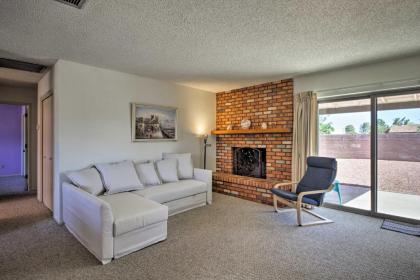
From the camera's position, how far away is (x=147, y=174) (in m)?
3.77

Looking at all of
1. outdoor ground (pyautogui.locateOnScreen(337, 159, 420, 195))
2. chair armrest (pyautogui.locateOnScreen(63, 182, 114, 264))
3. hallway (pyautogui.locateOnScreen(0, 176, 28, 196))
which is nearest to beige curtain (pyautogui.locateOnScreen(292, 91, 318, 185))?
outdoor ground (pyautogui.locateOnScreen(337, 159, 420, 195))

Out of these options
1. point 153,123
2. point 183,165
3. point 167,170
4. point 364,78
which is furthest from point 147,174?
point 364,78

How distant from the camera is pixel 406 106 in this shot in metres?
3.33

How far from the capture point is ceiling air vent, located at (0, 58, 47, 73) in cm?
336

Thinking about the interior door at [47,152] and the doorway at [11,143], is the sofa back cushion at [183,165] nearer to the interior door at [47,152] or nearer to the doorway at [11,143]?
the interior door at [47,152]

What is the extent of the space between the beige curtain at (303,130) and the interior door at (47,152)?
413cm

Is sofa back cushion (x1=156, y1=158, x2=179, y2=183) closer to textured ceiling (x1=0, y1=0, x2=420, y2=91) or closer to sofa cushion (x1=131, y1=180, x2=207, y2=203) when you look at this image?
sofa cushion (x1=131, y1=180, x2=207, y2=203)

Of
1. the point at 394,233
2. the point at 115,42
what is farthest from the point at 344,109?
the point at 115,42

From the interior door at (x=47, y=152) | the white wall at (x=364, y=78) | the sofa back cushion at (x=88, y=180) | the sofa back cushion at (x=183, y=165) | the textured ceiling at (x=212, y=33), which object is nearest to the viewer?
the textured ceiling at (x=212, y=33)

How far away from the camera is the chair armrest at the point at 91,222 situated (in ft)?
7.35

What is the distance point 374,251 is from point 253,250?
1340 mm

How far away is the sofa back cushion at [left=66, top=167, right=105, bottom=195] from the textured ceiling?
1621mm

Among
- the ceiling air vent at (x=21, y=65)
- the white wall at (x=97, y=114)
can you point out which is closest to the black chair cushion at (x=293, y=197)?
the white wall at (x=97, y=114)

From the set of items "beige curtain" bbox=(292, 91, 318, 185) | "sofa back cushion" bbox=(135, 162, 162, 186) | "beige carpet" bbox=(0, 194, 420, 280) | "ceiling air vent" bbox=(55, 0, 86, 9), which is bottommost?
"beige carpet" bbox=(0, 194, 420, 280)
